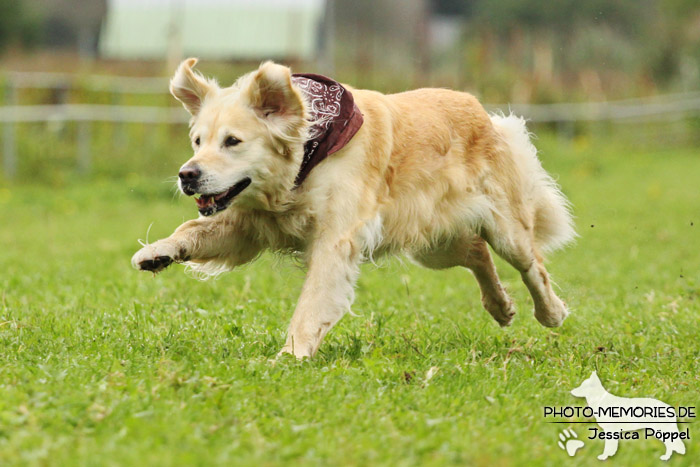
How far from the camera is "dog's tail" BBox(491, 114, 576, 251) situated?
670 cm

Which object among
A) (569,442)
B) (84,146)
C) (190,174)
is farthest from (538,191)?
(84,146)

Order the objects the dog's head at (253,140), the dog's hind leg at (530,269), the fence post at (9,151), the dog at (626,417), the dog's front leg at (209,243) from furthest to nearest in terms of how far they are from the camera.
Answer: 1. the fence post at (9,151)
2. the dog's hind leg at (530,269)
3. the dog's front leg at (209,243)
4. the dog's head at (253,140)
5. the dog at (626,417)

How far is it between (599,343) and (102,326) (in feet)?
9.67

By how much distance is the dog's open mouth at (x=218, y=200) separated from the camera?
5211 mm

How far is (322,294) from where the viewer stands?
17.1ft

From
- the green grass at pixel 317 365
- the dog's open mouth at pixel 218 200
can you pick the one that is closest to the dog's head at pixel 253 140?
the dog's open mouth at pixel 218 200

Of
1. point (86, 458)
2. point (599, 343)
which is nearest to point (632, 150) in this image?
point (599, 343)

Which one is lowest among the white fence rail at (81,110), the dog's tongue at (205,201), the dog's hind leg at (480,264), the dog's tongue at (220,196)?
the white fence rail at (81,110)

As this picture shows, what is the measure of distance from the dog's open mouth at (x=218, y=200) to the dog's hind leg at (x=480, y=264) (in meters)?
1.68

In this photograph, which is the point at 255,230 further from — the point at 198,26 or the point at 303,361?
the point at 198,26

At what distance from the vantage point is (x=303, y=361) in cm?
486

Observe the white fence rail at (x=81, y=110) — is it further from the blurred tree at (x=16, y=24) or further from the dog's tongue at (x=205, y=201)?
the blurred tree at (x=16, y=24)

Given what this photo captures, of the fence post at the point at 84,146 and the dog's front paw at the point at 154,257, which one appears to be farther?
the fence post at the point at 84,146

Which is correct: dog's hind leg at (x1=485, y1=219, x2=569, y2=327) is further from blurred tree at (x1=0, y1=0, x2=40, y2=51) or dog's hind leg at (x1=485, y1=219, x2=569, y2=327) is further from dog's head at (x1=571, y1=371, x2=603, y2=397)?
blurred tree at (x1=0, y1=0, x2=40, y2=51)
